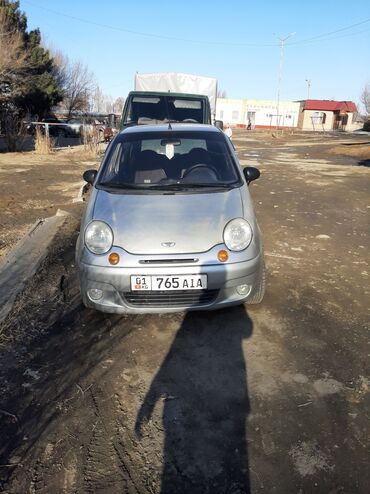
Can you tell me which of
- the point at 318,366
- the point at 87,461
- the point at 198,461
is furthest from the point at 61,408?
the point at 318,366

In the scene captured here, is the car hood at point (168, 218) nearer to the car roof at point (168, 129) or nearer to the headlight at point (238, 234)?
the headlight at point (238, 234)

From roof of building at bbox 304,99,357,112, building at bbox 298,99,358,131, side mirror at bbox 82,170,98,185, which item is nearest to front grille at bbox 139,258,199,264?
side mirror at bbox 82,170,98,185

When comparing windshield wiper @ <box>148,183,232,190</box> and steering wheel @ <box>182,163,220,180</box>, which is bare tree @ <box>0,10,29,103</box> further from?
windshield wiper @ <box>148,183,232,190</box>

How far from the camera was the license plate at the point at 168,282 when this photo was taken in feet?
10.3

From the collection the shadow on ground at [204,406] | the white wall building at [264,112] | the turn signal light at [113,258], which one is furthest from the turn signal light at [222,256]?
the white wall building at [264,112]

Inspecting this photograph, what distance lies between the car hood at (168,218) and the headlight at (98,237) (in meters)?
0.05

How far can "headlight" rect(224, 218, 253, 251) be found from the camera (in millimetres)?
3314

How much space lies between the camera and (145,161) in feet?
14.4

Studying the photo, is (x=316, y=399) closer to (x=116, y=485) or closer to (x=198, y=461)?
(x=198, y=461)

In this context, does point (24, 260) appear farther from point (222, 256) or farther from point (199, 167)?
point (222, 256)

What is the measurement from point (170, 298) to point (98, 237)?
2.59ft

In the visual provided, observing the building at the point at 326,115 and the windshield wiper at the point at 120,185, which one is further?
the building at the point at 326,115

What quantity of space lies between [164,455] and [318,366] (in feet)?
4.52

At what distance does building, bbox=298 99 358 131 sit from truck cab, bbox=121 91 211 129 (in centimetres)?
6549
